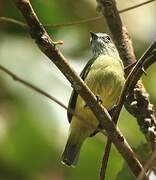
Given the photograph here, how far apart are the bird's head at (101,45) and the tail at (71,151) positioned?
697mm

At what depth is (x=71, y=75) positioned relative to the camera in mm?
1712

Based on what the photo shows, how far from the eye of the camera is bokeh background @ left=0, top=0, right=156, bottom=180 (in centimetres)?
304

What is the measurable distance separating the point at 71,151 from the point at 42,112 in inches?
21.1

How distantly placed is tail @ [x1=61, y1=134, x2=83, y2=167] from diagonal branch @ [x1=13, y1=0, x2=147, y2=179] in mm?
1570

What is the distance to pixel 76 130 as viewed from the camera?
3725mm

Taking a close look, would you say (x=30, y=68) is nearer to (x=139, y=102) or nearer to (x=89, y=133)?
(x=89, y=133)

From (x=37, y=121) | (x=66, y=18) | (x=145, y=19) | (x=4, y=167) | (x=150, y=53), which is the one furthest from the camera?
(x=145, y=19)

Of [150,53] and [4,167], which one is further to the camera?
[4,167]

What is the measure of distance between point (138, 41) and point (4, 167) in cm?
129

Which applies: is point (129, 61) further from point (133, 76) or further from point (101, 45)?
point (101, 45)

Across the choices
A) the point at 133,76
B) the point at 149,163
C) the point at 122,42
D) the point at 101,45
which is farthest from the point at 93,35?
the point at 149,163

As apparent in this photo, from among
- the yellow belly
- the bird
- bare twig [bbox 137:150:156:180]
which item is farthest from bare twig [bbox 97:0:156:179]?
bare twig [bbox 137:150:156:180]

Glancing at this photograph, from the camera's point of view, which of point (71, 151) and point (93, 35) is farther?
point (93, 35)

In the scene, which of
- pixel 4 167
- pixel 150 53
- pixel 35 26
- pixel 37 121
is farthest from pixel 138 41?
pixel 35 26
